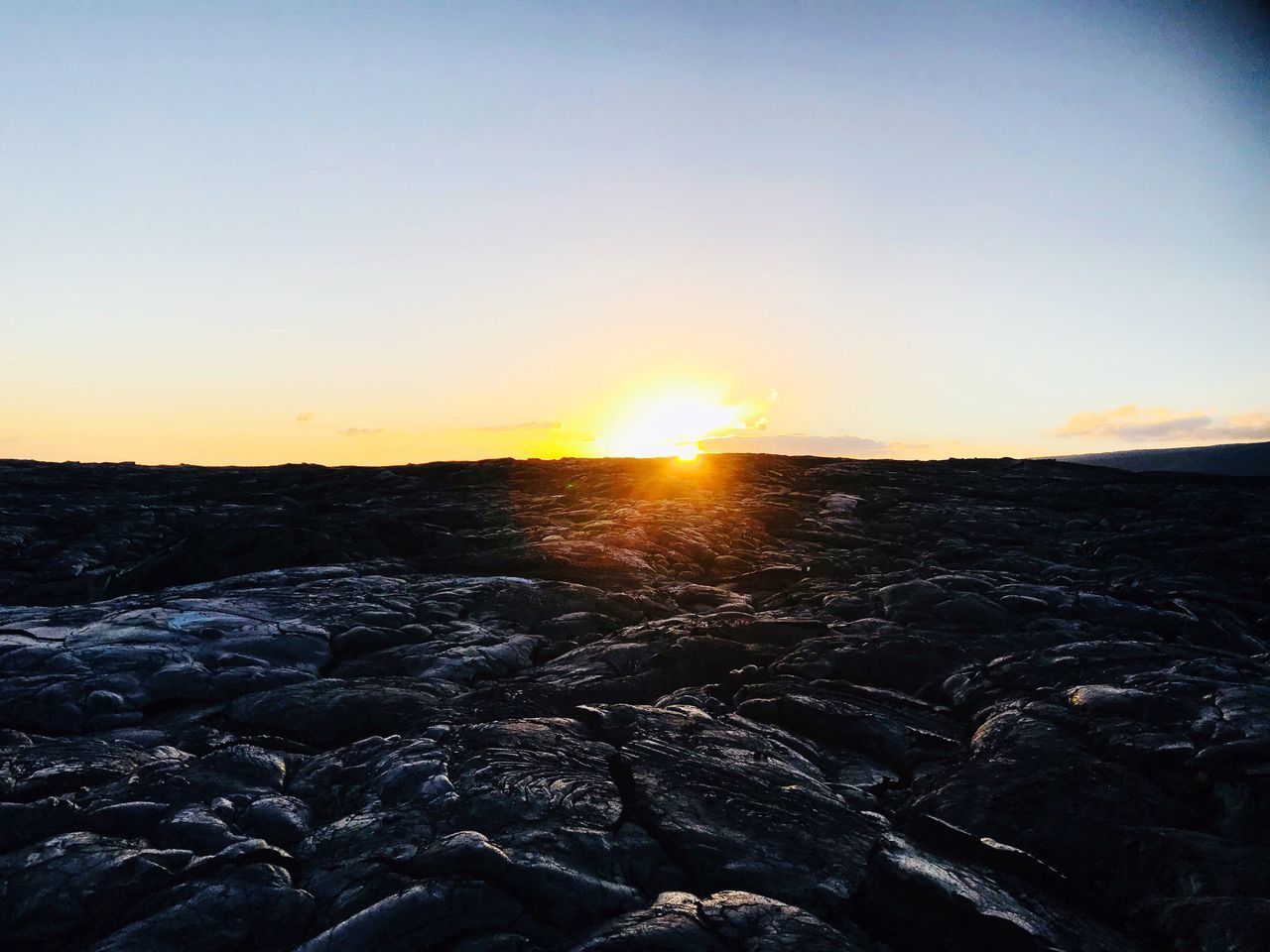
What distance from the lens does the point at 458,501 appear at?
1792 centimetres

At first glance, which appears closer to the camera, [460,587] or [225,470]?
[460,587]

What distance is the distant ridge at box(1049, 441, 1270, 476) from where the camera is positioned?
3997 cm

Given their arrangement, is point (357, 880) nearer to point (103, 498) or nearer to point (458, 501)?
point (458, 501)

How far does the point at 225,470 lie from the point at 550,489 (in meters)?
11.7

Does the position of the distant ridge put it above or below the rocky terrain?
above

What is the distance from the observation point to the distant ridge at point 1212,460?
131 ft

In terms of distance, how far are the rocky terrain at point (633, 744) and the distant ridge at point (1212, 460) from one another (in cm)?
3229

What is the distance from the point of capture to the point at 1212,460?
140 feet

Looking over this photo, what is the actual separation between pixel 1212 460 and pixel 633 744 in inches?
1874

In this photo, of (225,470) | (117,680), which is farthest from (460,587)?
(225,470)

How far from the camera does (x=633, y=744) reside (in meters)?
6.37

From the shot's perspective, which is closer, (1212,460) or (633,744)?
(633,744)

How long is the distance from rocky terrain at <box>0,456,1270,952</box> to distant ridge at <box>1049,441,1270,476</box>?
32.3m

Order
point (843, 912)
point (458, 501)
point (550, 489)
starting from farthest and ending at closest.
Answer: point (550, 489), point (458, 501), point (843, 912)
